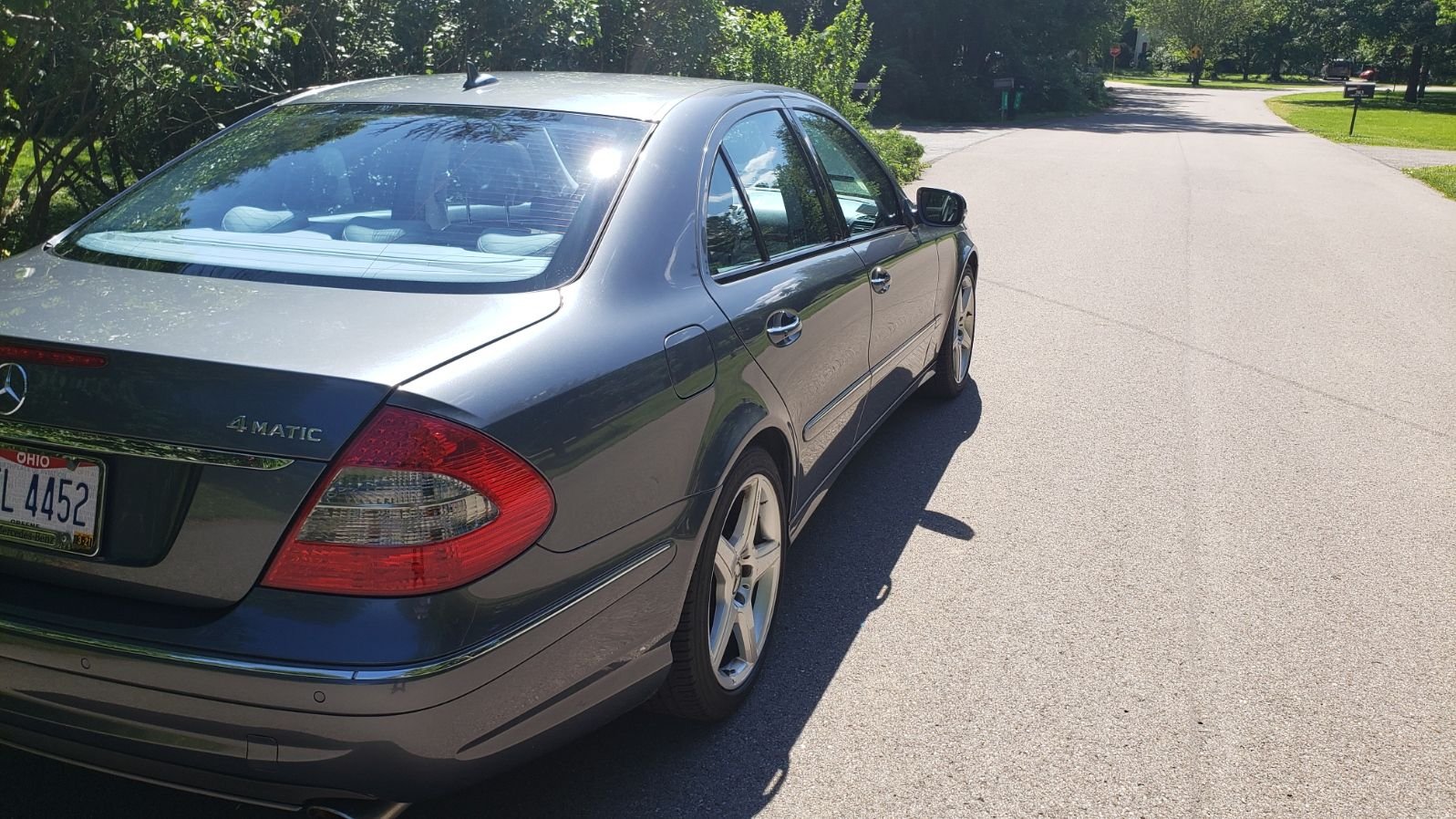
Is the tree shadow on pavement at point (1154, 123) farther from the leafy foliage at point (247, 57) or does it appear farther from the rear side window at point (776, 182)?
the rear side window at point (776, 182)

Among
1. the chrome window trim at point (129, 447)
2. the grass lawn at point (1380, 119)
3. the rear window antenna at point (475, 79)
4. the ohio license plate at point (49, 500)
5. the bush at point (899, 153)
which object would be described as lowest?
the grass lawn at point (1380, 119)

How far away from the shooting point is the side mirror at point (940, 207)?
533cm

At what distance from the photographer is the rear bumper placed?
2092mm

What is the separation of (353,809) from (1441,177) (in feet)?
→ 72.2

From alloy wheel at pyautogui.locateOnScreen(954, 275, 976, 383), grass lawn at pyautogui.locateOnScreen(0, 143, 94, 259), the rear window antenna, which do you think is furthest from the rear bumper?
grass lawn at pyautogui.locateOnScreen(0, 143, 94, 259)

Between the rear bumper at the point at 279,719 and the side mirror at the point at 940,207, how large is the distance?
3432 mm

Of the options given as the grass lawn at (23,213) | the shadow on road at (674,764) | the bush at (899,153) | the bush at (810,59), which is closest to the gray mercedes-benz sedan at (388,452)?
the shadow on road at (674,764)

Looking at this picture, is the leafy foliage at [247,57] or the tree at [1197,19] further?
the tree at [1197,19]

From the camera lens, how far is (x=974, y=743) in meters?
3.19

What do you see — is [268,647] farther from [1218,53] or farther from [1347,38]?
[1218,53]

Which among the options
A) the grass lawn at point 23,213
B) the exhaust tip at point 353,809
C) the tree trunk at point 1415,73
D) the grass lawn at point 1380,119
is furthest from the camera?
the tree trunk at point 1415,73

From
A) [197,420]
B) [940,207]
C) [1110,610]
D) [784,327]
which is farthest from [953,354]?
[197,420]

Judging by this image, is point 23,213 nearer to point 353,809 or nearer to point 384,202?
point 384,202

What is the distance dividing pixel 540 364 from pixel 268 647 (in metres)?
0.72
